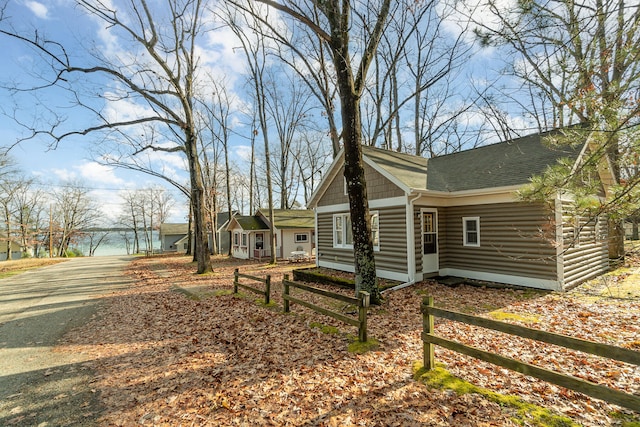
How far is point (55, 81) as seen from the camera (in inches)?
504

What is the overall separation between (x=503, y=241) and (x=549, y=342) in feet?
26.8

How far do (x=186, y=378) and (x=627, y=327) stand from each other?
9219 mm

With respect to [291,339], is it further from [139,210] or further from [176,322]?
[139,210]

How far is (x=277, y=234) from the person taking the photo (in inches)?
960

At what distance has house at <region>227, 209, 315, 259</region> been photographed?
24.4m

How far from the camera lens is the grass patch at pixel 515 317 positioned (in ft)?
22.9

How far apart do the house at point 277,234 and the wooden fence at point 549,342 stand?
1983 centimetres

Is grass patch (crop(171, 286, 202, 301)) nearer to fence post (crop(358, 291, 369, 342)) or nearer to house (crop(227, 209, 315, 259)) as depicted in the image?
fence post (crop(358, 291, 369, 342))

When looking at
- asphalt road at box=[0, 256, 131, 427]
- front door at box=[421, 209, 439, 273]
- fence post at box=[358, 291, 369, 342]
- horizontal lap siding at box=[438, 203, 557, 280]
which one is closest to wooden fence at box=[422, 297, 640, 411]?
fence post at box=[358, 291, 369, 342]

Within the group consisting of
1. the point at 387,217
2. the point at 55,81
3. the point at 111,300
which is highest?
the point at 55,81

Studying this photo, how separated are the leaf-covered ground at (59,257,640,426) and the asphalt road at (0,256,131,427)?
29 cm

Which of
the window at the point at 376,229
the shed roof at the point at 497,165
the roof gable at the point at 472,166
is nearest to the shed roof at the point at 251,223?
the roof gable at the point at 472,166

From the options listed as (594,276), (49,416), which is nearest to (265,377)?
(49,416)

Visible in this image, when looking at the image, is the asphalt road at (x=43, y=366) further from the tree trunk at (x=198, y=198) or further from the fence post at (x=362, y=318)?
the tree trunk at (x=198, y=198)
